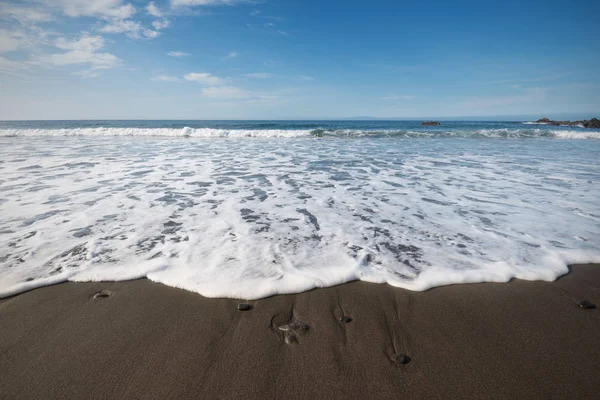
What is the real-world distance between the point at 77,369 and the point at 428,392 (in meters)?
1.88

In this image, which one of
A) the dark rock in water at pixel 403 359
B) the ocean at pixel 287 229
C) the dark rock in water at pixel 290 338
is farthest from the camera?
the ocean at pixel 287 229

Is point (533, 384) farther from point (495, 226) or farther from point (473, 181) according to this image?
point (473, 181)

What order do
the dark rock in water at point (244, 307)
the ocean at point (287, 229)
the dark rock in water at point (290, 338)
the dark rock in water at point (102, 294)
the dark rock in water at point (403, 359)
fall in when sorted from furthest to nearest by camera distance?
the ocean at point (287, 229) < the dark rock in water at point (102, 294) < the dark rock in water at point (244, 307) < the dark rock in water at point (290, 338) < the dark rock in water at point (403, 359)

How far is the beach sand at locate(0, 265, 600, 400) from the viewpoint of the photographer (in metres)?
1.45

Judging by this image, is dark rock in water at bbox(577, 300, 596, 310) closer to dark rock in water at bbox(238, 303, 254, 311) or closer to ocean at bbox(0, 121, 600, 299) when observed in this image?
ocean at bbox(0, 121, 600, 299)

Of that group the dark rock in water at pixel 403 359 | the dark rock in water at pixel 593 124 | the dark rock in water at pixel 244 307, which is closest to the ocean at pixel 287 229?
the dark rock in water at pixel 244 307

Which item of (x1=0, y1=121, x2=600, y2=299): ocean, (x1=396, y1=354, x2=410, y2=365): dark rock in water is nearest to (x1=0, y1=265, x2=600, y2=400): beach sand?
(x1=396, y1=354, x2=410, y2=365): dark rock in water

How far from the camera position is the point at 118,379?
1497mm

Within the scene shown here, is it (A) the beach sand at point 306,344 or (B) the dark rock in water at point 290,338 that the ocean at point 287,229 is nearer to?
(A) the beach sand at point 306,344

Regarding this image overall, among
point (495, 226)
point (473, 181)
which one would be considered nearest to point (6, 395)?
point (495, 226)

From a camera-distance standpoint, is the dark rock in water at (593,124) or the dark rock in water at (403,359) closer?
the dark rock in water at (403,359)

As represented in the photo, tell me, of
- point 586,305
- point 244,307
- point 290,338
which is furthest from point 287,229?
point 586,305

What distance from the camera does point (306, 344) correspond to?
1733 mm

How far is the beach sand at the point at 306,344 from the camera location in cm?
145
